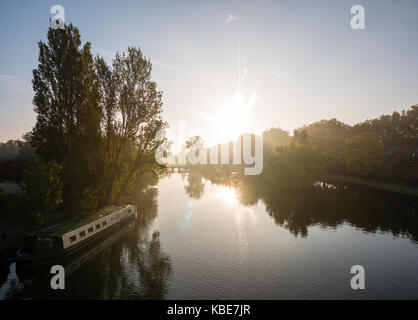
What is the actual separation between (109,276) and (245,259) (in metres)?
13.4

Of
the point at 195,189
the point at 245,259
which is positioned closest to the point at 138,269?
the point at 245,259

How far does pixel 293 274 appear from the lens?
2486 cm

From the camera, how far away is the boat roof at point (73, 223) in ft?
88.1

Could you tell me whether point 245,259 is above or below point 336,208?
below

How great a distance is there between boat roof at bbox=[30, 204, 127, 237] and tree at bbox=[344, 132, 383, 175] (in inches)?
3393

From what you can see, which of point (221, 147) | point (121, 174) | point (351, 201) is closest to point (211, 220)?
point (121, 174)

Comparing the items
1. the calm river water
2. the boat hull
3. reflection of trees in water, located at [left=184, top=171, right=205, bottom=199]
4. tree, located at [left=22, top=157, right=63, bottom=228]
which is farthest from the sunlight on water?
tree, located at [left=22, top=157, right=63, bottom=228]

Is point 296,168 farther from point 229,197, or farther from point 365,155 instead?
point 365,155

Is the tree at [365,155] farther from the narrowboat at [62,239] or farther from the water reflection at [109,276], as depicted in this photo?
the narrowboat at [62,239]

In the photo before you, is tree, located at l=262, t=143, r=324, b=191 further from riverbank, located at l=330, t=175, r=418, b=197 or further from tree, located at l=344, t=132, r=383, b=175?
tree, located at l=344, t=132, r=383, b=175

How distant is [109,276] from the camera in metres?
24.5

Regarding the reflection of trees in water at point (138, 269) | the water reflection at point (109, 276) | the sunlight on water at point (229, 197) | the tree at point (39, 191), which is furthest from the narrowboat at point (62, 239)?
the sunlight on water at point (229, 197)

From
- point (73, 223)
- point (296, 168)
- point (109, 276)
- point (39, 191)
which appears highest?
point (296, 168)

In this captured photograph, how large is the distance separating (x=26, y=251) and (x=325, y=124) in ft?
647
